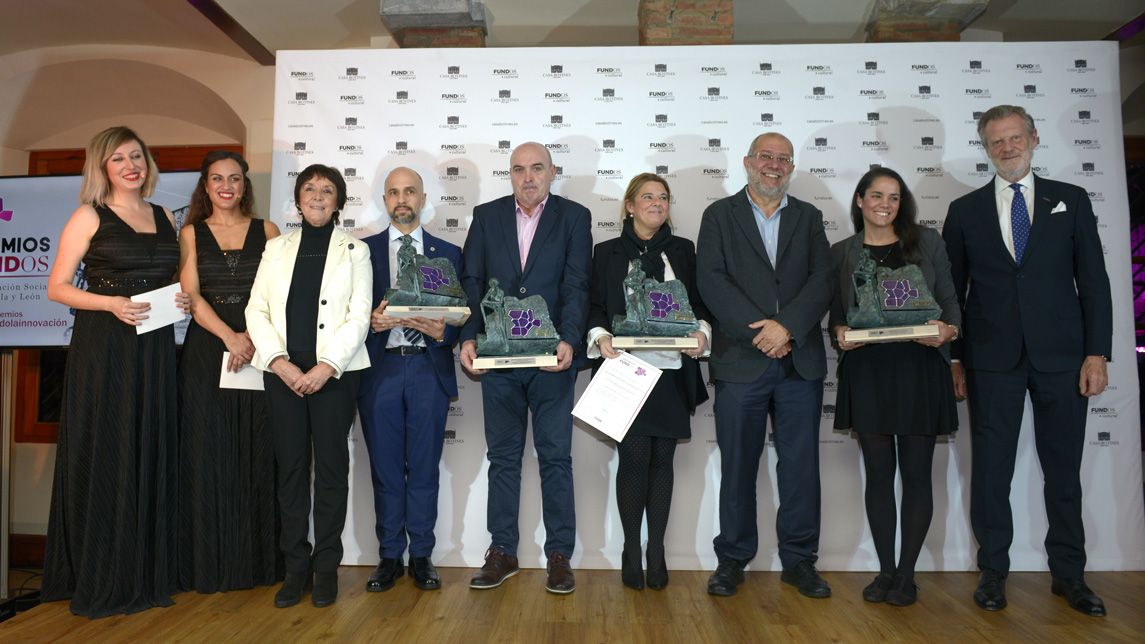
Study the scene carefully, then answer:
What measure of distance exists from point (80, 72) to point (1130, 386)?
7923 millimetres

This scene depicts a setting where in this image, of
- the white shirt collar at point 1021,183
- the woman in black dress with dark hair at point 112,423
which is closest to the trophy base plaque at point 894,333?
the white shirt collar at point 1021,183

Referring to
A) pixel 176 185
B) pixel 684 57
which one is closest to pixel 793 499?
pixel 684 57

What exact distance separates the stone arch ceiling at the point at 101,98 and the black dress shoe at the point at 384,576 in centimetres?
444

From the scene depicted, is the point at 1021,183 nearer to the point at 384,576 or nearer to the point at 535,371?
the point at 535,371

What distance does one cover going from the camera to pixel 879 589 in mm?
3297

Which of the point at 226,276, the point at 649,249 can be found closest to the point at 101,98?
the point at 226,276

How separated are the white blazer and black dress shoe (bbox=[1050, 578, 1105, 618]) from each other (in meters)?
3.23

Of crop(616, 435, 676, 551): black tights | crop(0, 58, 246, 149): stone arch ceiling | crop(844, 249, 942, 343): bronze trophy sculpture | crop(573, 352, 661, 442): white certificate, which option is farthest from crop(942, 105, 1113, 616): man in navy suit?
crop(0, 58, 246, 149): stone arch ceiling

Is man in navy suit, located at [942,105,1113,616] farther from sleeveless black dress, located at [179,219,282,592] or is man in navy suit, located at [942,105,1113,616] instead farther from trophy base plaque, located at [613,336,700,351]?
sleeveless black dress, located at [179,219,282,592]

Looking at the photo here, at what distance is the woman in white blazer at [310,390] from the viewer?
3.21m

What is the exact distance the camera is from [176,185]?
4.82m

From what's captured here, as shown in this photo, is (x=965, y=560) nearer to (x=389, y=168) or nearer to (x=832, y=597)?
(x=832, y=597)

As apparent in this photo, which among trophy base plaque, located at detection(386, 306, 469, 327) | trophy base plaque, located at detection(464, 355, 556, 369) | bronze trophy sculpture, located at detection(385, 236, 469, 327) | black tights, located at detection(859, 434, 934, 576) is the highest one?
bronze trophy sculpture, located at detection(385, 236, 469, 327)

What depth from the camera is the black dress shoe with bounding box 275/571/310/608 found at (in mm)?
3172
